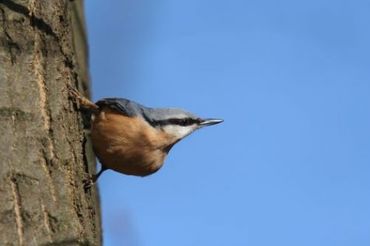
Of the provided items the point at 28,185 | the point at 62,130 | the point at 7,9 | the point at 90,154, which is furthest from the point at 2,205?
the point at 90,154

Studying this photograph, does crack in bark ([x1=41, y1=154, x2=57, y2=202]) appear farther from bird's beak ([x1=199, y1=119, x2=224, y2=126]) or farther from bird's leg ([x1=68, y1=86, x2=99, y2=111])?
bird's beak ([x1=199, y1=119, x2=224, y2=126])

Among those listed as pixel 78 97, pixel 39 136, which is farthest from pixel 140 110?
pixel 39 136

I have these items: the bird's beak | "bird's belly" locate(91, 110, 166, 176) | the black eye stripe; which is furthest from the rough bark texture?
the bird's beak

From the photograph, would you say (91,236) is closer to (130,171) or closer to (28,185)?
(28,185)

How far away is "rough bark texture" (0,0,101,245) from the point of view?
2420 mm

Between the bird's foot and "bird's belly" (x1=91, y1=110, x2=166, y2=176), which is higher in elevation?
"bird's belly" (x1=91, y1=110, x2=166, y2=176)

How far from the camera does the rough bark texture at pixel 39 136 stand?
7.94ft

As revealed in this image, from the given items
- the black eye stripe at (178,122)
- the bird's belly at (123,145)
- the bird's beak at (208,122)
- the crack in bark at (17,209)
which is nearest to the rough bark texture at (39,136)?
the crack in bark at (17,209)

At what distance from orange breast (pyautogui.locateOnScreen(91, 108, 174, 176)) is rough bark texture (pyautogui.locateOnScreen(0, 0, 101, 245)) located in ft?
2.92

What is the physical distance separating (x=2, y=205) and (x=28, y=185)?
13 centimetres

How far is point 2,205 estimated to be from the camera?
7.72ft

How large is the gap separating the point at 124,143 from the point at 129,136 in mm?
54

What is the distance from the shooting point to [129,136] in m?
4.12

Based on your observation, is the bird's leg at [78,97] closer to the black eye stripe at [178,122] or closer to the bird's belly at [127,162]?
the bird's belly at [127,162]
